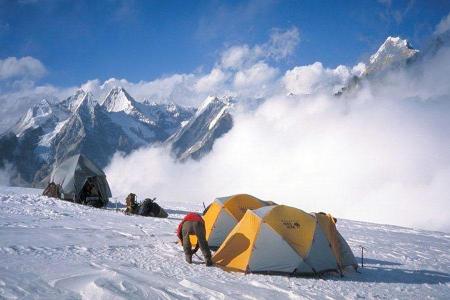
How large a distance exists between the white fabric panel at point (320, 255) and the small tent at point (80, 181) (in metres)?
23.2

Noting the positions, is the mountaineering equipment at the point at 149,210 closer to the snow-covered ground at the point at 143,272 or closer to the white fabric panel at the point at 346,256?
the snow-covered ground at the point at 143,272

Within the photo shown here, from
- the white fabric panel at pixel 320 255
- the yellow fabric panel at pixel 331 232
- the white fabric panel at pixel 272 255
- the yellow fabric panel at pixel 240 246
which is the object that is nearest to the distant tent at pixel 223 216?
the yellow fabric panel at pixel 240 246

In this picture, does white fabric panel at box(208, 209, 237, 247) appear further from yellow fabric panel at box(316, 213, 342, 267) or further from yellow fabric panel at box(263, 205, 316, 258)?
yellow fabric panel at box(316, 213, 342, 267)

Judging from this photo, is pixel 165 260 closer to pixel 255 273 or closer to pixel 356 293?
pixel 255 273

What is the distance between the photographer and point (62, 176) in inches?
1447

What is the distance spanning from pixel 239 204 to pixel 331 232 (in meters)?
5.26

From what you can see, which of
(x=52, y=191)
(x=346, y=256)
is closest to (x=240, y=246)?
→ (x=346, y=256)

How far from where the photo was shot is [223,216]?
1906cm

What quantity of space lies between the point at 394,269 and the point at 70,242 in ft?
41.8

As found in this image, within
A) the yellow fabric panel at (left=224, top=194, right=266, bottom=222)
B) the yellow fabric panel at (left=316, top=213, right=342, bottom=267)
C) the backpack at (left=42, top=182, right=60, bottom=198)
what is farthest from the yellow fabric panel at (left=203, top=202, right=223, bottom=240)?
the backpack at (left=42, top=182, right=60, bottom=198)

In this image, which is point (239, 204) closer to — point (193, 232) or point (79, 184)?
point (193, 232)

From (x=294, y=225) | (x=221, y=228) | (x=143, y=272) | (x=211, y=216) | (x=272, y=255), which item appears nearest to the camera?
(x=143, y=272)

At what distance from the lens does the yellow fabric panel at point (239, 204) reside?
19297mm

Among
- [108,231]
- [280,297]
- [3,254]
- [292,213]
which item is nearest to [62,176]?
[108,231]
